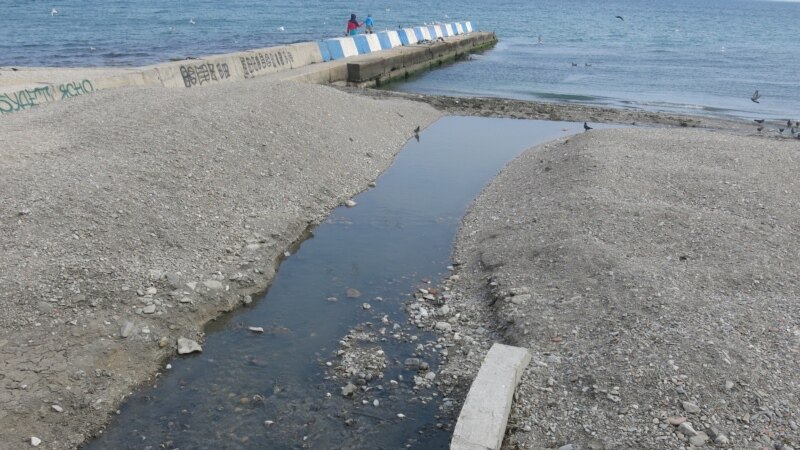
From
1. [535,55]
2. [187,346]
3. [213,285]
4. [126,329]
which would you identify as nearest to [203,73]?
[213,285]

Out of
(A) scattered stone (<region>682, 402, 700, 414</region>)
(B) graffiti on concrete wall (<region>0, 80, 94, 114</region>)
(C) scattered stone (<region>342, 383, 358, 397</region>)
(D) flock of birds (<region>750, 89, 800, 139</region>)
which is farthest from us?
(D) flock of birds (<region>750, 89, 800, 139</region>)

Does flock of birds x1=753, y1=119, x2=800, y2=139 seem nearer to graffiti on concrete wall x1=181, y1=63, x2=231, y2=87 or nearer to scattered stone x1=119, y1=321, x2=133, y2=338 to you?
graffiti on concrete wall x1=181, y1=63, x2=231, y2=87

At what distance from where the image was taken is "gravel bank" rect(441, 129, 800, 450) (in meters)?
6.85

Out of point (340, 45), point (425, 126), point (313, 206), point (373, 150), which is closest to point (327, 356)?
point (313, 206)

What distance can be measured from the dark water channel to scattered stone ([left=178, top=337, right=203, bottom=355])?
0.47 feet

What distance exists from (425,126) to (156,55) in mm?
20372

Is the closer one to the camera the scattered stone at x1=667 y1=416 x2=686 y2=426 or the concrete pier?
the concrete pier

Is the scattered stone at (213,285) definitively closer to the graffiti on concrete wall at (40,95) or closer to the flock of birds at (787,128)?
the graffiti on concrete wall at (40,95)

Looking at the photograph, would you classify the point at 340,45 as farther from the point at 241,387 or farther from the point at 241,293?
the point at 241,387

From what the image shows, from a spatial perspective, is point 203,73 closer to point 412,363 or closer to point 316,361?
point 316,361

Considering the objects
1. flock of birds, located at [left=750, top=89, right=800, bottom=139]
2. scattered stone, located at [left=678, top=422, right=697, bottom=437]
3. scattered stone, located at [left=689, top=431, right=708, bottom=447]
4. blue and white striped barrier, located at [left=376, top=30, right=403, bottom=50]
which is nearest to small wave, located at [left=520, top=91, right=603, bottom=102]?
flock of birds, located at [left=750, top=89, right=800, bottom=139]

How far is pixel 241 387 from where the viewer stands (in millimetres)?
7750

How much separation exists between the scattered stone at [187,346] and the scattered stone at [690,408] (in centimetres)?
584

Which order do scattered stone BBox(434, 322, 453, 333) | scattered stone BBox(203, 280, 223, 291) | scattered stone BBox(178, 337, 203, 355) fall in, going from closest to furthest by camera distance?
scattered stone BBox(178, 337, 203, 355) < scattered stone BBox(434, 322, 453, 333) < scattered stone BBox(203, 280, 223, 291)
